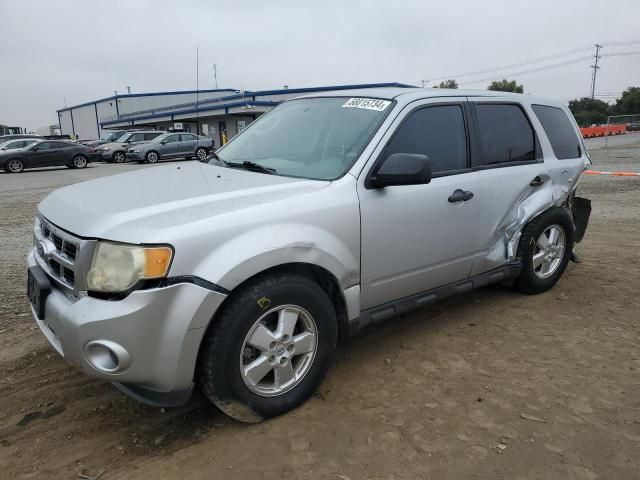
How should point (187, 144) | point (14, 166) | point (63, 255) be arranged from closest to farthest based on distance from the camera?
point (63, 255) < point (14, 166) < point (187, 144)

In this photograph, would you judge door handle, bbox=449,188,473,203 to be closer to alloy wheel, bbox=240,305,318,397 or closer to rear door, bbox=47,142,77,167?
alloy wheel, bbox=240,305,318,397

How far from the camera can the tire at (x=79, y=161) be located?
862 inches

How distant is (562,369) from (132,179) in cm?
309

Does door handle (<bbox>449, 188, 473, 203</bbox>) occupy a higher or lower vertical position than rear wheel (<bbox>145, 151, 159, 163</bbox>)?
higher

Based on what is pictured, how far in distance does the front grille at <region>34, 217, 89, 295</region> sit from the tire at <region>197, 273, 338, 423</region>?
26.8 inches

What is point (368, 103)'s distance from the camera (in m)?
3.45

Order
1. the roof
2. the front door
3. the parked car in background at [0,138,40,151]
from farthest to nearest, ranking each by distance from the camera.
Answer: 1. the parked car in background at [0,138,40,151]
2. the roof
3. the front door

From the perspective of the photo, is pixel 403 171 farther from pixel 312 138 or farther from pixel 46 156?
pixel 46 156

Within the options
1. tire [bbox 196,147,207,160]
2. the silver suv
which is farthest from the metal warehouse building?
the silver suv

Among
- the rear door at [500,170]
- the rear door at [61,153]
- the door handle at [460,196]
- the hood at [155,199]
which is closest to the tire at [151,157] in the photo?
the rear door at [61,153]

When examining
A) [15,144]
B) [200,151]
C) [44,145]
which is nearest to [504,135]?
[44,145]

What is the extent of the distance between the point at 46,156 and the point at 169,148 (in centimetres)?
538

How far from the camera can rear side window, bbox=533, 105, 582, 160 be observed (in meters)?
A: 4.49

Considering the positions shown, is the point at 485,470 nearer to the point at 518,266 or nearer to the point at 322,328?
the point at 322,328
